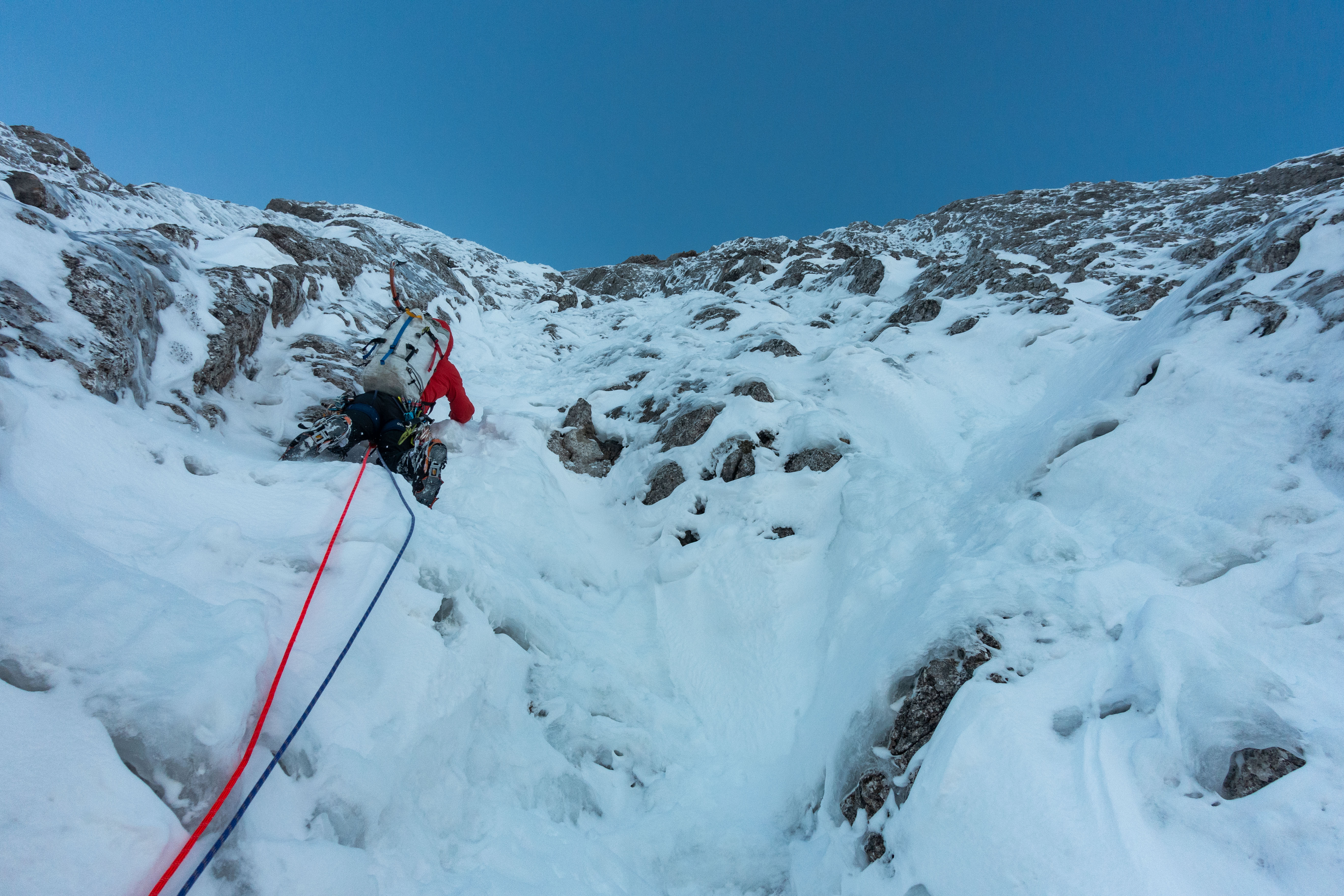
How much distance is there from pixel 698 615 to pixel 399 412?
356cm

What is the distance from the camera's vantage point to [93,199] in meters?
12.5

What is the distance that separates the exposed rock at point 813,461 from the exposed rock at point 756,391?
1351mm

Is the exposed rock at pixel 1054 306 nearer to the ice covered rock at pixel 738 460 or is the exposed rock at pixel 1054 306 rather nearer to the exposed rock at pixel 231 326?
the ice covered rock at pixel 738 460

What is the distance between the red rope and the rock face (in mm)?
4222

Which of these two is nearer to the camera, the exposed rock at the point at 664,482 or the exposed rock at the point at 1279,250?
the exposed rock at the point at 1279,250

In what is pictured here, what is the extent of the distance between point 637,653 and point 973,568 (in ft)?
8.87

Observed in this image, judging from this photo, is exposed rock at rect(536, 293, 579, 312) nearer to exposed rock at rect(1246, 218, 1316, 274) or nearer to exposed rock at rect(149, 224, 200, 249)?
exposed rock at rect(149, 224, 200, 249)

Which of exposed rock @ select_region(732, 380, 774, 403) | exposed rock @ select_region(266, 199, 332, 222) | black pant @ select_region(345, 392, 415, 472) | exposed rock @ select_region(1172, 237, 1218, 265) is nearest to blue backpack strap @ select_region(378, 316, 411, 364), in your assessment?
black pant @ select_region(345, 392, 415, 472)

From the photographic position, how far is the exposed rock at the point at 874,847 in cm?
275

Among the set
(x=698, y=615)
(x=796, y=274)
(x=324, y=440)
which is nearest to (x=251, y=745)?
(x=698, y=615)

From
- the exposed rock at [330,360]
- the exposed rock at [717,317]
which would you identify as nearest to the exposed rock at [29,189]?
the exposed rock at [330,360]

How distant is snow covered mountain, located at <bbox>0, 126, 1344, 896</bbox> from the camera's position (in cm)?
210

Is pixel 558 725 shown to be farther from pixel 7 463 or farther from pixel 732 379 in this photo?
pixel 732 379

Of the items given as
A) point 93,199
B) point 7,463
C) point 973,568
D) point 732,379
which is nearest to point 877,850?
point 973,568
